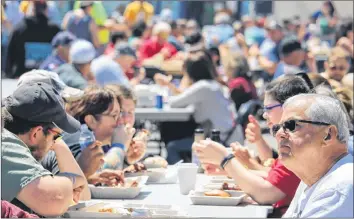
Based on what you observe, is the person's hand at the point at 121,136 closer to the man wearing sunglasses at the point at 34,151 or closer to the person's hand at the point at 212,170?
the person's hand at the point at 212,170

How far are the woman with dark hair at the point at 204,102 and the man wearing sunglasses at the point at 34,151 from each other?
4.13 metres

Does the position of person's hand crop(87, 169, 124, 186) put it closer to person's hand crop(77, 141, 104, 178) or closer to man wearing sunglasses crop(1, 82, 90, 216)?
person's hand crop(77, 141, 104, 178)

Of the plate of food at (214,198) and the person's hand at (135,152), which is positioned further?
the person's hand at (135,152)

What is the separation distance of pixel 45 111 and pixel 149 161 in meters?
1.83

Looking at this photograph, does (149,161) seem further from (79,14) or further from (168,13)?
(168,13)

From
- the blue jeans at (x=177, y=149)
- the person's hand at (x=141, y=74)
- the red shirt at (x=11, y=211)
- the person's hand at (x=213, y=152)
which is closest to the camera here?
the red shirt at (x=11, y=211)

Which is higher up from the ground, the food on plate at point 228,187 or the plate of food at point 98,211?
the plate of food at point 98,211

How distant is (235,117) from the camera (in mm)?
8422

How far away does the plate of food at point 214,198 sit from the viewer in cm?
403

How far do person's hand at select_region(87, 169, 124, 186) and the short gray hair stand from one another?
4.41 ft

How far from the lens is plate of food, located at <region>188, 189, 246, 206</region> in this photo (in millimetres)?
4027

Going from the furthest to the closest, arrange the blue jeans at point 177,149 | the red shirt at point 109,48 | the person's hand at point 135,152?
1. the red shirt at point 109,48
2. the blue jeans at point 177,149
3. the person's hand at point 135,152

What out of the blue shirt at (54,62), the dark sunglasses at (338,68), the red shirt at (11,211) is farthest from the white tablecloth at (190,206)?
the blue shirt at (54,62)

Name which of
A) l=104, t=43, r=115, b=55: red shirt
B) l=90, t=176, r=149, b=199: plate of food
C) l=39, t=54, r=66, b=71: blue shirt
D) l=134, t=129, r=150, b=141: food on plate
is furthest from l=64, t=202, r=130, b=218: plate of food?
l=104, t=43, r=115, b=55: red shirt
